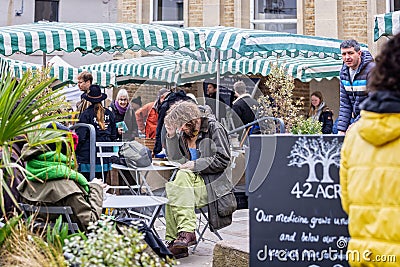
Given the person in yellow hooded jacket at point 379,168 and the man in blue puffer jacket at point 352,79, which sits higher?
the man in blue puffer jacket at point 352,79

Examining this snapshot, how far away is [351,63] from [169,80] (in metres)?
8.52

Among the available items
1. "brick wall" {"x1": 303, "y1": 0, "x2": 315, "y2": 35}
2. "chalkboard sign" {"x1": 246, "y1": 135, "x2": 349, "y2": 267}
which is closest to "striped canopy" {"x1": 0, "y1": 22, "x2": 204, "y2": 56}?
"chalkboard sign" {"x1": 246, "y1": 135, "x2": 349, "y2": 267}

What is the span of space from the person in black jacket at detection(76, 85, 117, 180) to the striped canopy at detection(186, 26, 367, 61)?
1.93 meters

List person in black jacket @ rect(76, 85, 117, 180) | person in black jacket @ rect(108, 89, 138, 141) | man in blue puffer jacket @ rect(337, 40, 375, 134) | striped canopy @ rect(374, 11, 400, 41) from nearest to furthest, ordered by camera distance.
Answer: man in blue puffer jacket @ rect(337, 40, 375, 134)
striped canopy @ rect(374, 11, 400, 41)
person in black jacket @ rect(76, 85, 117, 180)
person in black jacket @ rect(108, 89, 138, 141)

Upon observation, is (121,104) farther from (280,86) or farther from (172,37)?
(280,86)

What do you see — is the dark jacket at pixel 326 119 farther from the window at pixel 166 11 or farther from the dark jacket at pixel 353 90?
the window at pixel 166 11

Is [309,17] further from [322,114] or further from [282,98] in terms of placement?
[282,98]

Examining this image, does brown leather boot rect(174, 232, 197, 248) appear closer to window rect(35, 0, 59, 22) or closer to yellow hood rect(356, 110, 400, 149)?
yellow hood rect(356, 110, 400, 149)

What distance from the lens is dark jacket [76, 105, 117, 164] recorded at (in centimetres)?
848

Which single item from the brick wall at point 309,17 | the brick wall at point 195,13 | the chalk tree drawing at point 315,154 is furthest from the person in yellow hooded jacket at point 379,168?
the brick wall at point 195,13

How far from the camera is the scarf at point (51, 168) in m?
4.86

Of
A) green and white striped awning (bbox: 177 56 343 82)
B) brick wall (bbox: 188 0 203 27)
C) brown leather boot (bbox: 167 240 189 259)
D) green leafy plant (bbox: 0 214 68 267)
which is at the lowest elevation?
brown leather boot (bbox: 167 240 189 259)

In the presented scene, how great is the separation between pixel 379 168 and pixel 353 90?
3.41m

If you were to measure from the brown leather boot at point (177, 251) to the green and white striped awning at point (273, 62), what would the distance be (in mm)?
6560
